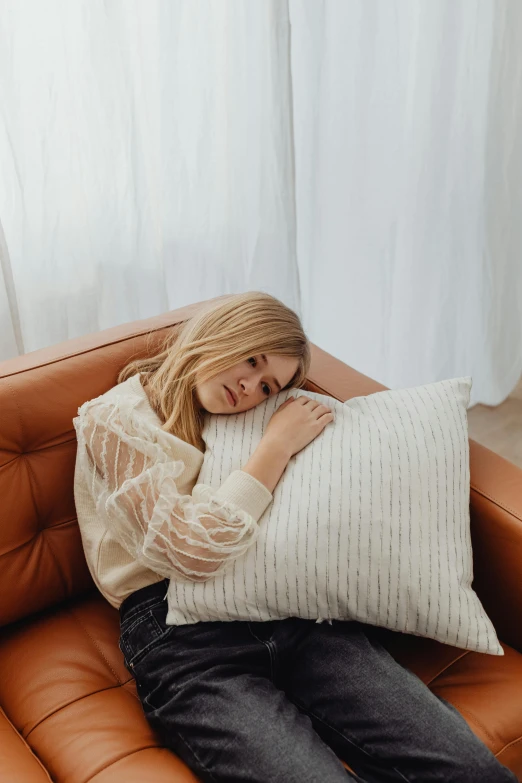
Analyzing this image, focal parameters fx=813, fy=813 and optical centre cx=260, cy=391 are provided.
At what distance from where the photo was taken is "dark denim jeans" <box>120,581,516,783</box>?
1.09m

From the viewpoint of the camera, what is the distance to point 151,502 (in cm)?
123

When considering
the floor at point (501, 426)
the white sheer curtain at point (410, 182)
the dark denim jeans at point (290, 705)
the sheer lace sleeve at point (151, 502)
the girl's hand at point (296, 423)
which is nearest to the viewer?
the dark denim jeans at point (290, 705)

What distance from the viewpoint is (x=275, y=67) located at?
187 centimetres

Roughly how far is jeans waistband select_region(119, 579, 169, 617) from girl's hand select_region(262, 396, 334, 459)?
29 cm

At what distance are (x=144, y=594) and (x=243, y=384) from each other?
0.38m

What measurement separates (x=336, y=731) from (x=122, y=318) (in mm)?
1028

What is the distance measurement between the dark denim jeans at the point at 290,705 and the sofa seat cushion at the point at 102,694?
2.0 inches

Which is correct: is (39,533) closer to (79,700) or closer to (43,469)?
(43,469)

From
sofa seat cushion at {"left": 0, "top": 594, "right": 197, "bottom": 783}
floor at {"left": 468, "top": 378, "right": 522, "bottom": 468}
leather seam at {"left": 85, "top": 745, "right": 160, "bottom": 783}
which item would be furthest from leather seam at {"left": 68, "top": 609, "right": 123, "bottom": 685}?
floor at {"left": 468, "top": 378, "right": 522, "bottom": 468}

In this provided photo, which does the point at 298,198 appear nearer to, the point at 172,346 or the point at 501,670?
the point at 172,346

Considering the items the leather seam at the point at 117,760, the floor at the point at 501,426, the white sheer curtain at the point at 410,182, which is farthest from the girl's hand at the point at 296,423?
the floor at the point at 501,426

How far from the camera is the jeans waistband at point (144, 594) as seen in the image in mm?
1312

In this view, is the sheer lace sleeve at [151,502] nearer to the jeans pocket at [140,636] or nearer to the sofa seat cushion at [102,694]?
the jeans pocket at [140,636]

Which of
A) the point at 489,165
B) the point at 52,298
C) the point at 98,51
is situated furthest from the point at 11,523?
the point at 489,165
